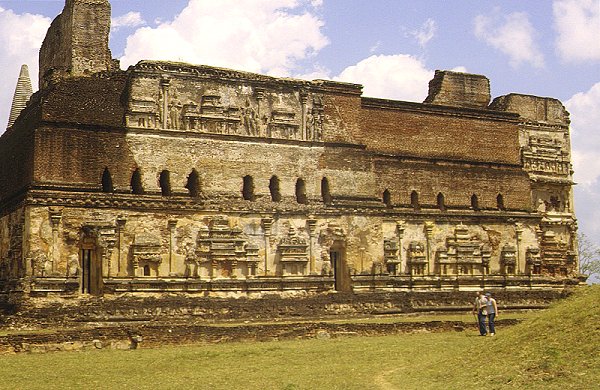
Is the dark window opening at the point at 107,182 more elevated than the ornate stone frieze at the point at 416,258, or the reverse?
the dark window opening at the point at 107,182

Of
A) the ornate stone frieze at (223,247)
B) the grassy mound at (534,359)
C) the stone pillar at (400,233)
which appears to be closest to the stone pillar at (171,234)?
the ornate stone frieze at (223,247)

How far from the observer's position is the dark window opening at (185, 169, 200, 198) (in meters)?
26.5

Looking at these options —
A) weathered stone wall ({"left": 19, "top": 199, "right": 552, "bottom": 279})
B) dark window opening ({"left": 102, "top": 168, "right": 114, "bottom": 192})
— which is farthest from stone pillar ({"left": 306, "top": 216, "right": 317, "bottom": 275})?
dark window opening ({"left": 102, "top": 168, "right": 114, "bottom": 192})

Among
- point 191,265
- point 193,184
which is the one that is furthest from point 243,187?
point 191,265

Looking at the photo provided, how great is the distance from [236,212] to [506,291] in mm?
11139

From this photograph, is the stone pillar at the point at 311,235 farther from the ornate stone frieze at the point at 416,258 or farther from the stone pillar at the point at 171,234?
the stone pillar at the point at 171,234

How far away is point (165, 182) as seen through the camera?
26234mm

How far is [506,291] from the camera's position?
104 feet

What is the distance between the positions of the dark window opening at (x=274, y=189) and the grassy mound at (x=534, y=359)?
1105 centimetres

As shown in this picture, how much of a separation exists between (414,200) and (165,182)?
965 cm

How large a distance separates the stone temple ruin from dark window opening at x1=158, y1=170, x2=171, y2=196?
0.18ft

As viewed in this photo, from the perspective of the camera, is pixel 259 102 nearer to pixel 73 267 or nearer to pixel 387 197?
pixel 387 197

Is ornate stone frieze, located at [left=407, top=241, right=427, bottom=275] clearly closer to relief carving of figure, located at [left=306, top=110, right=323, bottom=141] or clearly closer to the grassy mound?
relief carving of figure, located at [left=306, top=110, right=323, bottom=141]

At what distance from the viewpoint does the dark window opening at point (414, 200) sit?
31.2 meters
